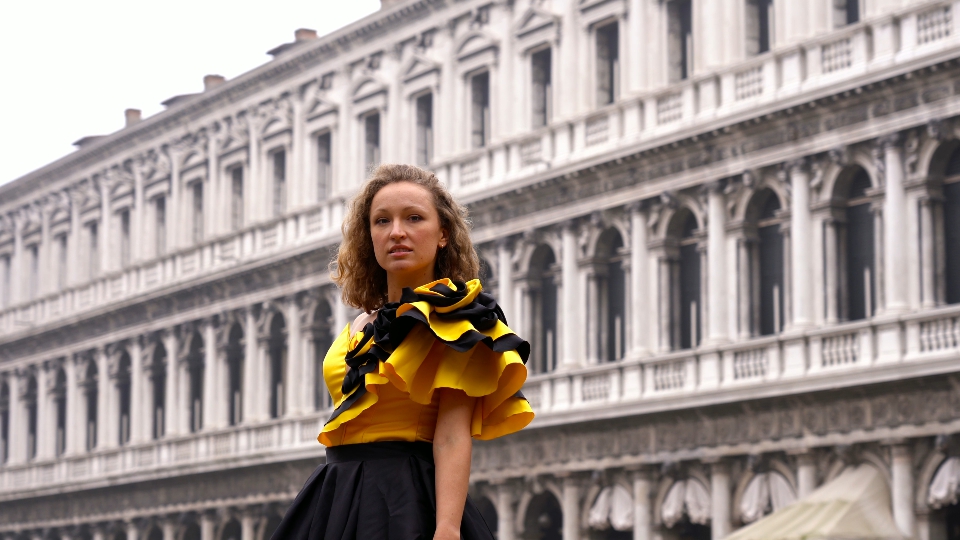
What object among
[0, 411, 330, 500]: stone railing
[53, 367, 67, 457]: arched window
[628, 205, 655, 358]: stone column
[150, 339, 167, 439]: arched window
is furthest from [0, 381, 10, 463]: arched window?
[628, 205, 655, 358]: stone column

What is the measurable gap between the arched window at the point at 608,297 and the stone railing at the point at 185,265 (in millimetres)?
6148

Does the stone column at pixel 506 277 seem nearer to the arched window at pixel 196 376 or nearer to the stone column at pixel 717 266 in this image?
the stone column at pixel 717 266

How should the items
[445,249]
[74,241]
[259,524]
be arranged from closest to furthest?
[445,249], [259,524], [74,241]

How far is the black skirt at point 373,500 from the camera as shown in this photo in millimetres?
3643

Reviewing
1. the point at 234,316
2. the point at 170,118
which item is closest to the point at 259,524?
the point at 234,316

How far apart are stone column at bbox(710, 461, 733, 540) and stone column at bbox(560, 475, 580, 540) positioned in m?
2.69

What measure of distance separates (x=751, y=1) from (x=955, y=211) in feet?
15.6

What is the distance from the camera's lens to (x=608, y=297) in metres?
26.9

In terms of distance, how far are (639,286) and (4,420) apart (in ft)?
77.6

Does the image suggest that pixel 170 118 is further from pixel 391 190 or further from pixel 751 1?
pixel 391 190

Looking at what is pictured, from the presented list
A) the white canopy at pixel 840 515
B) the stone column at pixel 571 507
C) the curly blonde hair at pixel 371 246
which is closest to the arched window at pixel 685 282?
the stone column at pixel 571 507

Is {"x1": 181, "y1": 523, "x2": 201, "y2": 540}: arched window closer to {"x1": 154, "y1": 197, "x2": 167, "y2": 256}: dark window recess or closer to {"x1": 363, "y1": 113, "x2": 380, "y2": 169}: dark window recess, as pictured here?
{"x1": 154, "y1": 197, "x2": 167, "y2": 256}: dark window recess

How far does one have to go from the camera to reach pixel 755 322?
23984 mm

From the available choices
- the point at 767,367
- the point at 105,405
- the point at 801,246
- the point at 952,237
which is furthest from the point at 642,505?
the point at 105,405
